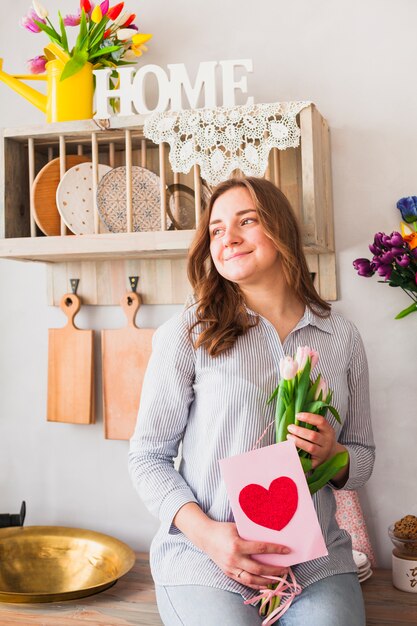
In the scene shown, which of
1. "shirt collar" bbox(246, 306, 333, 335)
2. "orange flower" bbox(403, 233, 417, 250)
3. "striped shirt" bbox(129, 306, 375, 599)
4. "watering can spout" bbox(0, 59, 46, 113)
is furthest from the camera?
"watering can spout" bbox(0, 59, 46, 113)

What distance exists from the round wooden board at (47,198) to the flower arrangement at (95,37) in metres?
0.22

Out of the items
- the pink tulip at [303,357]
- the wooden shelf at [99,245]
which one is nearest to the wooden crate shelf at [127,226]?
the wooden shelf at [99,245]

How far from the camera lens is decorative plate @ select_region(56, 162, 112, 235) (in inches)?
68.1

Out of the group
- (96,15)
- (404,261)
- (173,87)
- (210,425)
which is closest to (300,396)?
(210,425)

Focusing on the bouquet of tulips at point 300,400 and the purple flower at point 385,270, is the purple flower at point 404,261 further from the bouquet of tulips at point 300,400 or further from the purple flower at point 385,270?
the bouquet of tulips at point 300,400

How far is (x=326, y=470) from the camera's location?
1.25 metres

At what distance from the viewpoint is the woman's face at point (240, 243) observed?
4.42 ft

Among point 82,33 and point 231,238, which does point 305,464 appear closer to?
point 231,238

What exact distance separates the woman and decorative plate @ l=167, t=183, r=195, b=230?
0.34m

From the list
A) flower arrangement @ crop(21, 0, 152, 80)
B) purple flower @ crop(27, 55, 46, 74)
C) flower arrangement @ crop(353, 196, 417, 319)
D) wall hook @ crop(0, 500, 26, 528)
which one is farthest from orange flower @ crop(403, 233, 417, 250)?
wall hook @ crop(0, 500, 26, 528)

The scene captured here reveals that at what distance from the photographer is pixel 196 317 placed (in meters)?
1.39

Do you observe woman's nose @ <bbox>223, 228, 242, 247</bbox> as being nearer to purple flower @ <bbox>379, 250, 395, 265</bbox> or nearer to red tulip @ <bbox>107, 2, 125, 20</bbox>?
purple flower @ <bbox>379, 250, 395, 265</bbox>

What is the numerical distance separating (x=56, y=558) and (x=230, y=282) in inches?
36.4

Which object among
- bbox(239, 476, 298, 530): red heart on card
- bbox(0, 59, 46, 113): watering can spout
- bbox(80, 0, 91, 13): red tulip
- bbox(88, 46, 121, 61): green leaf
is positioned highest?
bbox(80, 0, 91, 13): red tulip
